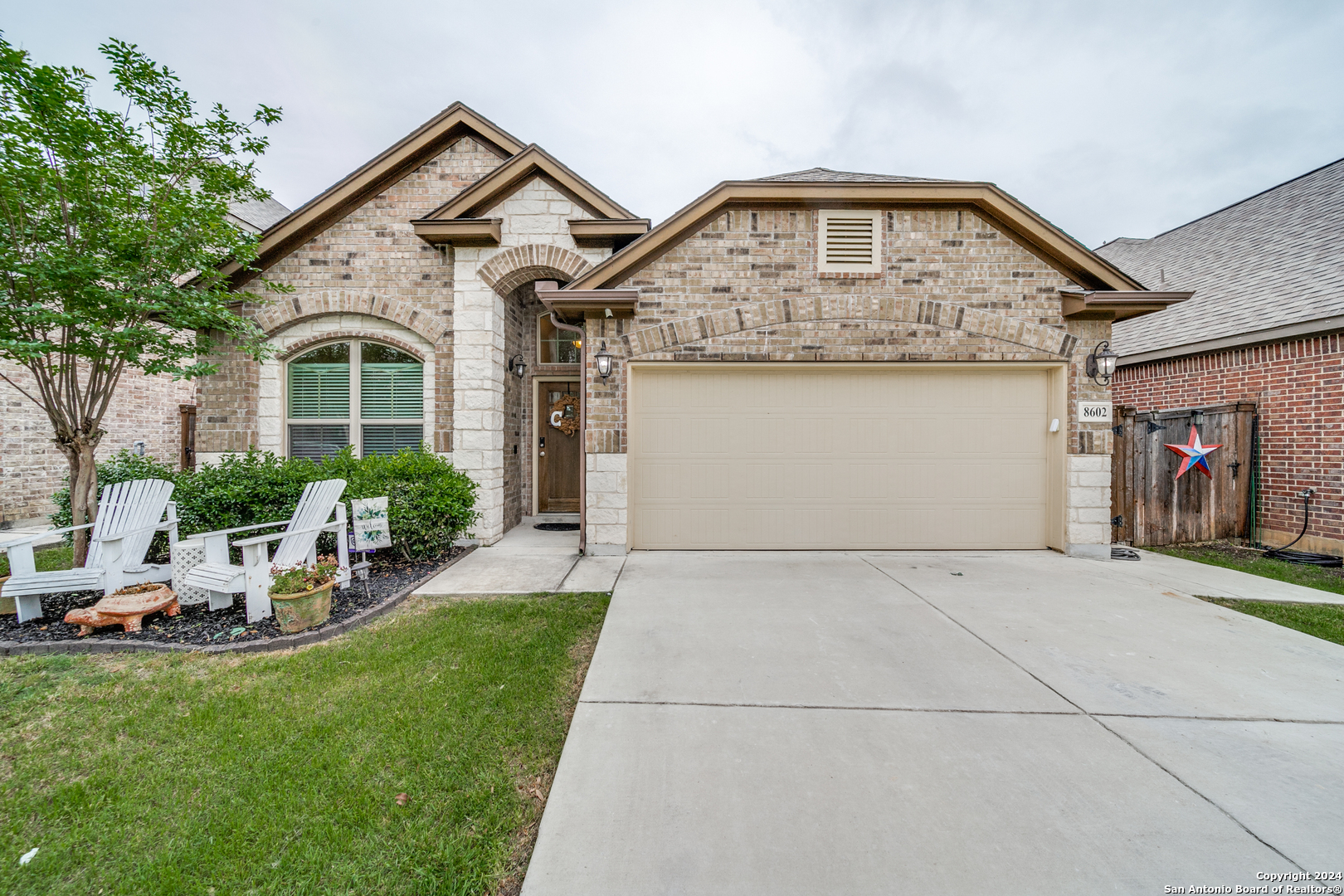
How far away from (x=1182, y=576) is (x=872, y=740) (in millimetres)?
5267

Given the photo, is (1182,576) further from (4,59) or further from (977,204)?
(4,59)

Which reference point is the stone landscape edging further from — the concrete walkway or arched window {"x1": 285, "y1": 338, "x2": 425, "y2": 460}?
arched window {"x1": 285, "y1": 338, "x2": 425, "y2": 460}

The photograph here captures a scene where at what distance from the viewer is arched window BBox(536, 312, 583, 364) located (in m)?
8.41

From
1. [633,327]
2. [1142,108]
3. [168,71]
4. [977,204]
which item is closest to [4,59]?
[168,71]

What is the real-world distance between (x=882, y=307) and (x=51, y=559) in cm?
1008

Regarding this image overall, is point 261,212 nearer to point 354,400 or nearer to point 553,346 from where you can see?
point 354,400

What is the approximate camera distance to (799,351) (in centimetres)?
604

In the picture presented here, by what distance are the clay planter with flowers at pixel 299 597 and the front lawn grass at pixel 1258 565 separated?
30.6 ft

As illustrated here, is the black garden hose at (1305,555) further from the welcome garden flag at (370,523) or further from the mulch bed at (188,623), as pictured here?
the welcome garden flag at (370,523)

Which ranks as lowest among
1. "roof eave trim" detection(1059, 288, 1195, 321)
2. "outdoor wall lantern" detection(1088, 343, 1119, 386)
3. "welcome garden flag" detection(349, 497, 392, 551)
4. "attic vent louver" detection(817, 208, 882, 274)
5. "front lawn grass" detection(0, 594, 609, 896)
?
"front lawn grass" detection(0, 594, 609, 896)

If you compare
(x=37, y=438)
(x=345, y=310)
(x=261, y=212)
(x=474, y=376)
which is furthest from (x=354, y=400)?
(x=261, y=212)

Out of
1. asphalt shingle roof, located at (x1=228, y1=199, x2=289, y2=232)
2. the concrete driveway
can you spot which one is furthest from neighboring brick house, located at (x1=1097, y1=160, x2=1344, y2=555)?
asphalt shingle roof, located at (x1=228, y1=199, x2=289, y2=232)

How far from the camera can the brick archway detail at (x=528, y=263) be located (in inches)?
265

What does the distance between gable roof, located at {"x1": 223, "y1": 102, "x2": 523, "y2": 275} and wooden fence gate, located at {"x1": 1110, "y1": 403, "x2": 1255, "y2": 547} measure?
9.60 meters
